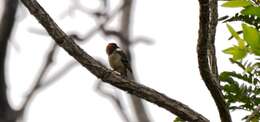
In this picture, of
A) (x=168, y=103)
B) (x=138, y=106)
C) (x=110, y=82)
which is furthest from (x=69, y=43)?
(x=138, y=106)

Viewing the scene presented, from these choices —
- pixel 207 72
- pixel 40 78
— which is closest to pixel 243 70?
pixel 207 72

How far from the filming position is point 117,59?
19.7ft

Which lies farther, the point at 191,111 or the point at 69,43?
the point at 69,43

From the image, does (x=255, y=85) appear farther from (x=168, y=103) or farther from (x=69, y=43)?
(x=69, y=43)

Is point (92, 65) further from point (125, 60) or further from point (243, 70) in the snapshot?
point (125, 60)

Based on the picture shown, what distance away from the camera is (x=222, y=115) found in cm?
217

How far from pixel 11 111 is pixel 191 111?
11.8 feet

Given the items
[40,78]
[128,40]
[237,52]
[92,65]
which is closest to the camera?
[237,52]

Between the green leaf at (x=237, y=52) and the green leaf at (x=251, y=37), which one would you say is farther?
the green leaf at (x=237, y=52)

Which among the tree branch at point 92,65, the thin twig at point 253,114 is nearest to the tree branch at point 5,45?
the tree branch at point 92,65

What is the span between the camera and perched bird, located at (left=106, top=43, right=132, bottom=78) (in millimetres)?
5855

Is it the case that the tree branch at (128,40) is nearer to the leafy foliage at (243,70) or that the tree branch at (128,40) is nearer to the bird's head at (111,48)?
the bird's head at (111,48)

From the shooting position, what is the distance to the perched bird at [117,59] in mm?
5855

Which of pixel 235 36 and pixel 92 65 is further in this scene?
pixel 92 65
